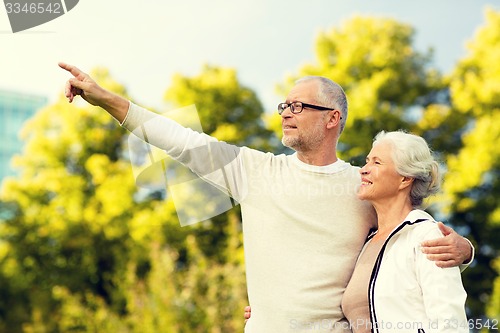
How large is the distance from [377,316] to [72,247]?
50.8ft

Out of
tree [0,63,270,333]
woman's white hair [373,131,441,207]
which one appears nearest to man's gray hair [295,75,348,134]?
woman's white hair [373,131,441,207]

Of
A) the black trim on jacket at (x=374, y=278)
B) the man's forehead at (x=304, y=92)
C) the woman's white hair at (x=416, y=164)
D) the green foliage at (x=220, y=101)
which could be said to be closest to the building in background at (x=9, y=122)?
the green foliage at (x=220, y=101)

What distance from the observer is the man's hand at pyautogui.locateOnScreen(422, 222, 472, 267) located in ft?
8.43

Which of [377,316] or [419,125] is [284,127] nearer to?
[377,316]

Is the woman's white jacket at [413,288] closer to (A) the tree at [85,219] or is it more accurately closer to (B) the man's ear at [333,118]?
(B) the man's ear at [333,118]

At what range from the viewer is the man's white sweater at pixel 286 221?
9.44 ft

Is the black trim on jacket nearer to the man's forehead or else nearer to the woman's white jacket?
the woman's white jacket

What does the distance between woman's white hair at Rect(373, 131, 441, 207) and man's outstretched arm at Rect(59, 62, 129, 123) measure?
1.07m

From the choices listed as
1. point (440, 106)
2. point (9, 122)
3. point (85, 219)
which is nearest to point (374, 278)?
point (440, 106)

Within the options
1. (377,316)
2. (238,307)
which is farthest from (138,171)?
(238,307)

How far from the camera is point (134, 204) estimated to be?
1688 cm

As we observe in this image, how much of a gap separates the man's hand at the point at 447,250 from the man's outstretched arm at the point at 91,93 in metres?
1.23

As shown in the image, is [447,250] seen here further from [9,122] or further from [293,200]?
[9,122]

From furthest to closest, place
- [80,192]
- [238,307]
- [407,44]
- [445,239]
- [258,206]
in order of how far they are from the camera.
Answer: [80,192]
[407,44]
[238,307]
[258,206]
[445,239]
